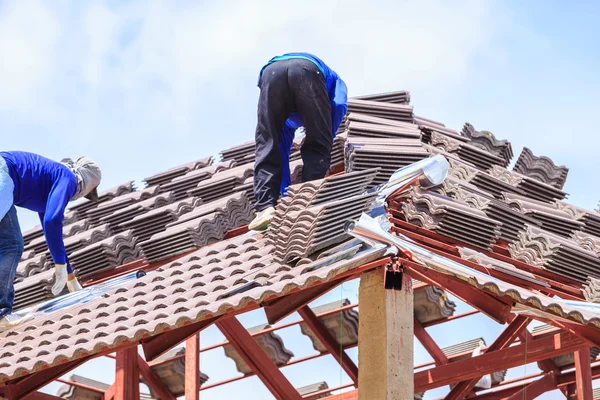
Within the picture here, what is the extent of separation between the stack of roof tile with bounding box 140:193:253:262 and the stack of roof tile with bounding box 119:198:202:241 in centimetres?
51

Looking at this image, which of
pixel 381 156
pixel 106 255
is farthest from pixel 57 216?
pixel 381 156

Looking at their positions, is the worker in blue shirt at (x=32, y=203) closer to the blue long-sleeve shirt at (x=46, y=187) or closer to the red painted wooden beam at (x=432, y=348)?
the blue long-sleeve shirt at (x=46, y=187)

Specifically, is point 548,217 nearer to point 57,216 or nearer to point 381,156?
point 381,156

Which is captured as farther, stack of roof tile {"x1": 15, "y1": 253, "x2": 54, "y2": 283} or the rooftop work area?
stack of roof tile {"x1": 15, "y1": 253, "x2": 54, "y2": 283}

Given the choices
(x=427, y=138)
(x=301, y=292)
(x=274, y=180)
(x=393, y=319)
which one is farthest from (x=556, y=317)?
(x=427, y=138)

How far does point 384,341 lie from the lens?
29.0 feet

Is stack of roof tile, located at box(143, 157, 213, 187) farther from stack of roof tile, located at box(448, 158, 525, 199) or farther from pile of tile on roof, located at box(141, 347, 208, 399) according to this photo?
stack of roof tile, located at box(448, 158, 525, 199)

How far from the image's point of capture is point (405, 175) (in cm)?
1089

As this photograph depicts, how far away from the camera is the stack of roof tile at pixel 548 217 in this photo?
11.7 metres

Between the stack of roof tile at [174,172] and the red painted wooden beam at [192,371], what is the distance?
12.7ft

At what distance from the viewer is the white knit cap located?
12328 millimetres

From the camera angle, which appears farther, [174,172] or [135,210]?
[174,172]

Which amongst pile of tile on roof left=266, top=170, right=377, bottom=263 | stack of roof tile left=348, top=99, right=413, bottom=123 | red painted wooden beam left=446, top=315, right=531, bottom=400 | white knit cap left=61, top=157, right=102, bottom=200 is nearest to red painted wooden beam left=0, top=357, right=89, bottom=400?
pile of tile on roof left=266, top=170, right=377, bottom=263

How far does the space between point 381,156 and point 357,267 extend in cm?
251
